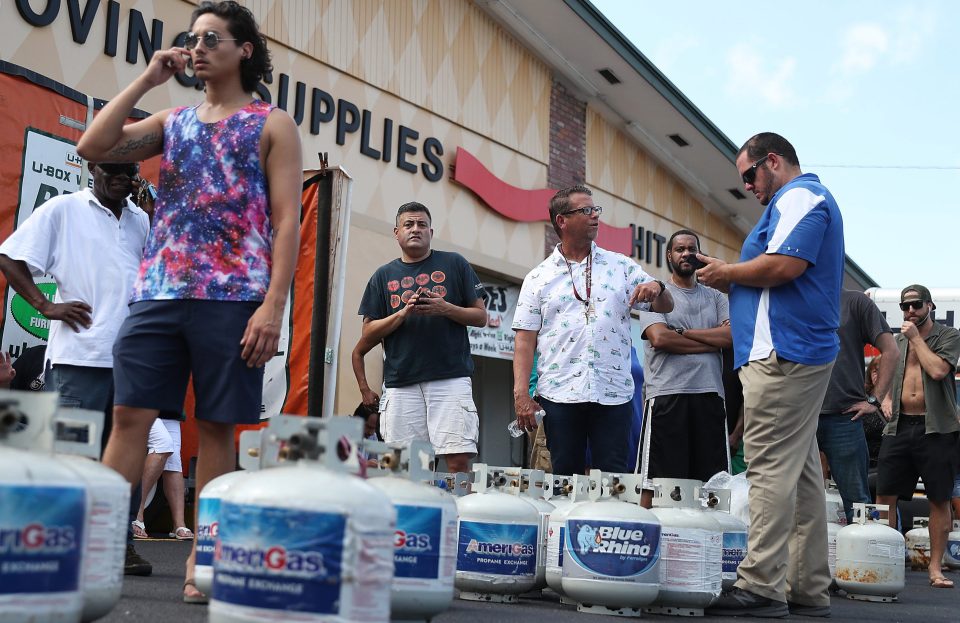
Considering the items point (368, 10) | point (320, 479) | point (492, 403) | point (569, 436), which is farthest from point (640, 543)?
point (492, 403)

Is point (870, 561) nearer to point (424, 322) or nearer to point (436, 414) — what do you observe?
point (436, 414)

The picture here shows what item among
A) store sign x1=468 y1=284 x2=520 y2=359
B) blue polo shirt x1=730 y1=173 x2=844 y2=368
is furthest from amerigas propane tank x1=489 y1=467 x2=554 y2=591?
store sign x1=468 y1=284 x2=520 y2=359

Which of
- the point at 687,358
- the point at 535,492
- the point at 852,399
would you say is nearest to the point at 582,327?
the point at 687,358

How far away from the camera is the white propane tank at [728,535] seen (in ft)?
15.8

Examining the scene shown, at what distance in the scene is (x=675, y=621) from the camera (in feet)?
13.5

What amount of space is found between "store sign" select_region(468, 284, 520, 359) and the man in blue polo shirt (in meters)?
8.43

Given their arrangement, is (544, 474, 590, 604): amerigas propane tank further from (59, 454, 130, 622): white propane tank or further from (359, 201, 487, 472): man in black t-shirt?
(59, 454, 130, 622): white propane tank

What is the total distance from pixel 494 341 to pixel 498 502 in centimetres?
901

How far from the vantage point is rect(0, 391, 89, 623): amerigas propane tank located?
1990mm

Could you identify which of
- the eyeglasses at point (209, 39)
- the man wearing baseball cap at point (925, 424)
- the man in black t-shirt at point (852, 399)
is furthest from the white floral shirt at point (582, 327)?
the man wearing baseball cap at point (925, 424)

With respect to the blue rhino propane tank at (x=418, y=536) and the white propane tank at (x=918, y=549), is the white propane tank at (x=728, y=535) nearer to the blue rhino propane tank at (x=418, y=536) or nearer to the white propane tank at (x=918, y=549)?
the blue rhino propane tank at (x=418, y=536)

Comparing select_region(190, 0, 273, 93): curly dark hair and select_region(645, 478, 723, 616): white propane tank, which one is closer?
select_region(190, 0, 273, 93): curly dark hair

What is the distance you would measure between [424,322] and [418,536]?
262cm

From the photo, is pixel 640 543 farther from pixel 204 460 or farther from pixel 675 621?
pixel 204 460
